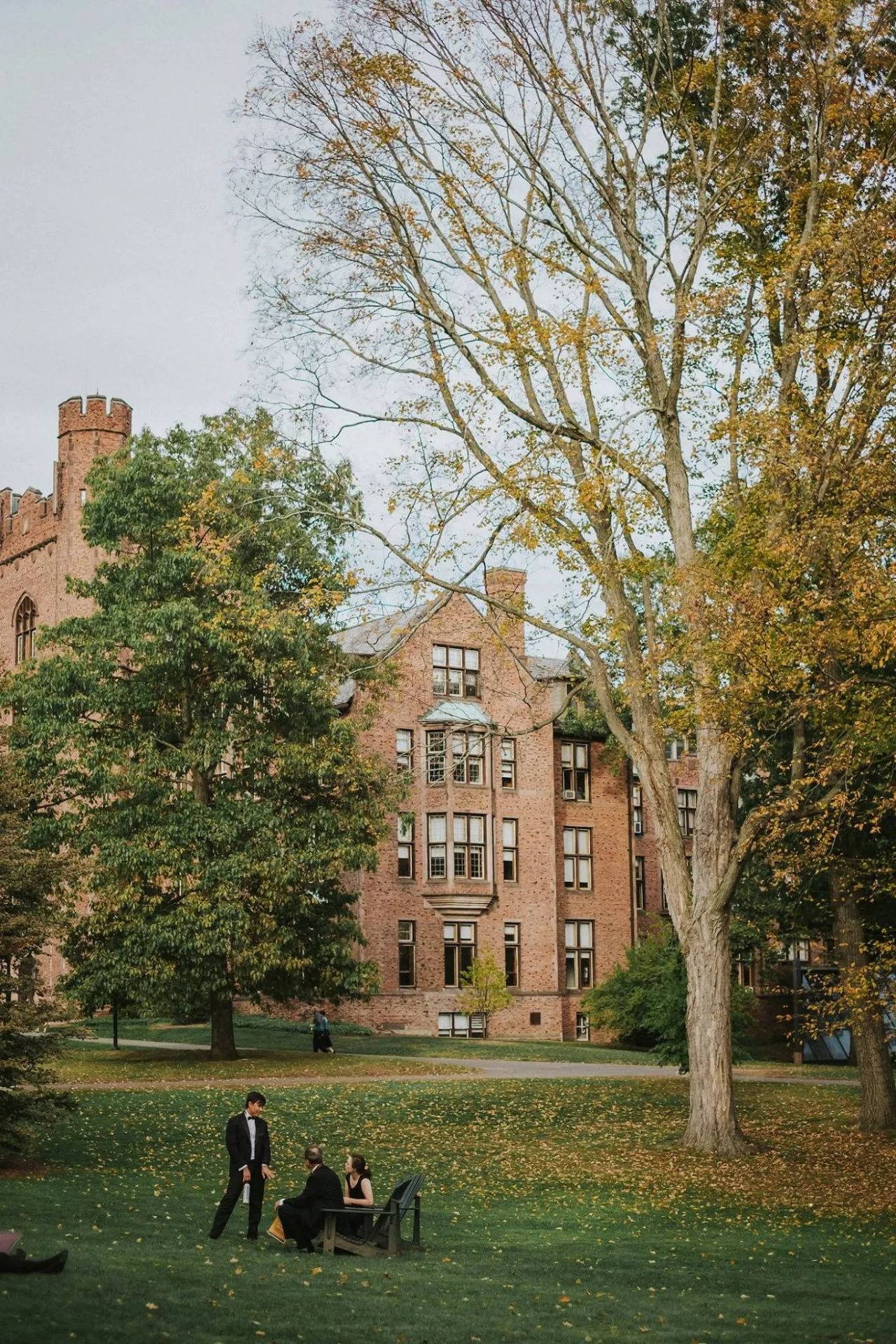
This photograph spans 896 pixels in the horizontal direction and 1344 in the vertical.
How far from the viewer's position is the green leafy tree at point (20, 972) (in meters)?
16.1

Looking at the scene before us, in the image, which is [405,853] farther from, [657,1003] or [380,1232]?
[380,1232]

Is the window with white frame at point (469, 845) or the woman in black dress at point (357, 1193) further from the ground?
the window with white frame at point (469, 845)

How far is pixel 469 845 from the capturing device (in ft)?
159

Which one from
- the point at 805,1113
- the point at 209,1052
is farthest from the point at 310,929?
the point at 805,1113

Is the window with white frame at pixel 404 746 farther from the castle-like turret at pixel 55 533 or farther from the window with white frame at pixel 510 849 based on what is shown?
the castle-like turret at pixel 55 533

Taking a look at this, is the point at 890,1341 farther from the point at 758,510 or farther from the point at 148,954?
the point at 148,954

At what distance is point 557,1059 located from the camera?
3919 cm

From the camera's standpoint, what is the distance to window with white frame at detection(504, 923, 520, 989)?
48.8 metres

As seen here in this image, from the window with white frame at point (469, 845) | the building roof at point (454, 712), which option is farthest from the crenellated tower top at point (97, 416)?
the window with white frame at point (469, 845)

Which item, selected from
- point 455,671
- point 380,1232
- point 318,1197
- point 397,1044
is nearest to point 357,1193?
point 380,1232

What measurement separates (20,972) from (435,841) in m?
31.4

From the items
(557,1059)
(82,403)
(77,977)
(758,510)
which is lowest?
(557,1059)

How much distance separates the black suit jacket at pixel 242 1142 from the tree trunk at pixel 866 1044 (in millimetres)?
12530

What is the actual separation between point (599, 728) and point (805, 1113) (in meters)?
25.6
